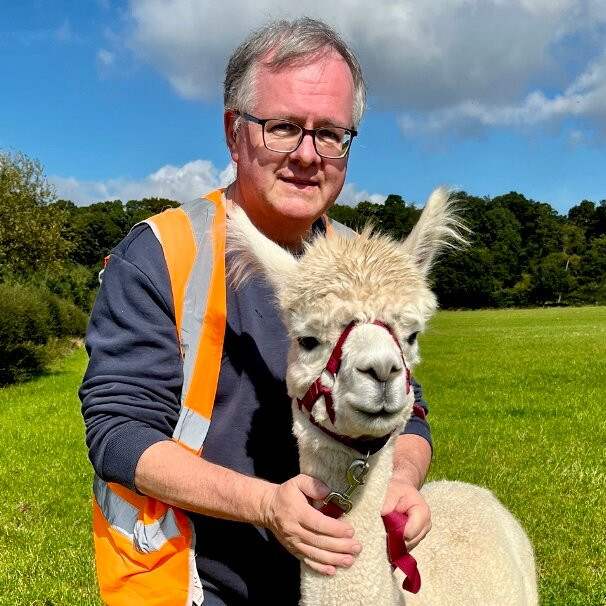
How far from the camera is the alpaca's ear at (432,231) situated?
2.31 m

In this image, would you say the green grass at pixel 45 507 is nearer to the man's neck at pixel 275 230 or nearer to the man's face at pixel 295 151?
the man's neck at pixel 275 230

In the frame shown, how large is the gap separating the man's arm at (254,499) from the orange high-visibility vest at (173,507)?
0.17 m

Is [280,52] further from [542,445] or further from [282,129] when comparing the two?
[542,445]

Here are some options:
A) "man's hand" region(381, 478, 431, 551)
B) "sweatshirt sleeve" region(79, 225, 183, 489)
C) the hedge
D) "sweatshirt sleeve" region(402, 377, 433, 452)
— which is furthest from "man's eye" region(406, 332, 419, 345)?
the hedge

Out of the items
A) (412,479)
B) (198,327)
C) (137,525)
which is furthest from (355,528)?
(198,327)

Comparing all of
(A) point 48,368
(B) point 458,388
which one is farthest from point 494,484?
(A) point 48,368

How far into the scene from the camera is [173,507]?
2.08m

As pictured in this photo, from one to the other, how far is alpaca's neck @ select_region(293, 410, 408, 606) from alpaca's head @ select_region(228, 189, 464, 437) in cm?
12

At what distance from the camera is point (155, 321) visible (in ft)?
6.80

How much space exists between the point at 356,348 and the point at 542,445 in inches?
296

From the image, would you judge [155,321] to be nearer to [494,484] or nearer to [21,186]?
[494,484]

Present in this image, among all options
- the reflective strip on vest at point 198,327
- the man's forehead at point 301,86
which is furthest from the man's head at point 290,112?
the reflective strip on vest at point 198,327

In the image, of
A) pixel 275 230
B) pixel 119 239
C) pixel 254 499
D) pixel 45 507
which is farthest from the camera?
A: pixel 119 239

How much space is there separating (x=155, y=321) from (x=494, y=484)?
19.2ft
